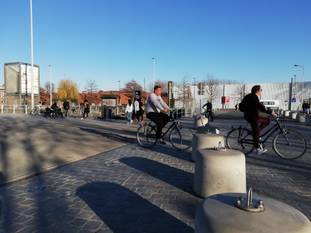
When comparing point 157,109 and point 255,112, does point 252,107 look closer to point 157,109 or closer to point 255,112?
point 255,112

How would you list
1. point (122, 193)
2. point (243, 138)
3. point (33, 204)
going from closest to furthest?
point (33, 204), point (122, 193), point (243, 138)

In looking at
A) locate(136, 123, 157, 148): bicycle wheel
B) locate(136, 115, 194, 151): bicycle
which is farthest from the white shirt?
locate(136, 123, 157, 148): bicycle wheel

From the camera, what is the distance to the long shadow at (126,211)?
407 centimetres

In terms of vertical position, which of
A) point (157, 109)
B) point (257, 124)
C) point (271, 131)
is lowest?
point (271, 131)

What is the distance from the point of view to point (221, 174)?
5031 mm

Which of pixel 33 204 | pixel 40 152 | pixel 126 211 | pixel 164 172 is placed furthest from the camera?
pixel 40 152

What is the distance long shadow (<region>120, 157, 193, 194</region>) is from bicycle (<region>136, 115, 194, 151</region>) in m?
1.92

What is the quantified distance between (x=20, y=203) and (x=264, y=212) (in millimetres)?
3638

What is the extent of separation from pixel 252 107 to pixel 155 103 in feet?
9.33

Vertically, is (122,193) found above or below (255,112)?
below

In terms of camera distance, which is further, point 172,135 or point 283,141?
point 172,135

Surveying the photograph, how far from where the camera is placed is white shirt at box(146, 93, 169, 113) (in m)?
10.0

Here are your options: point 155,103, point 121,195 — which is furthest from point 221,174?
point 155,103

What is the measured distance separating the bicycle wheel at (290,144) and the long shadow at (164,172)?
3.26 m
